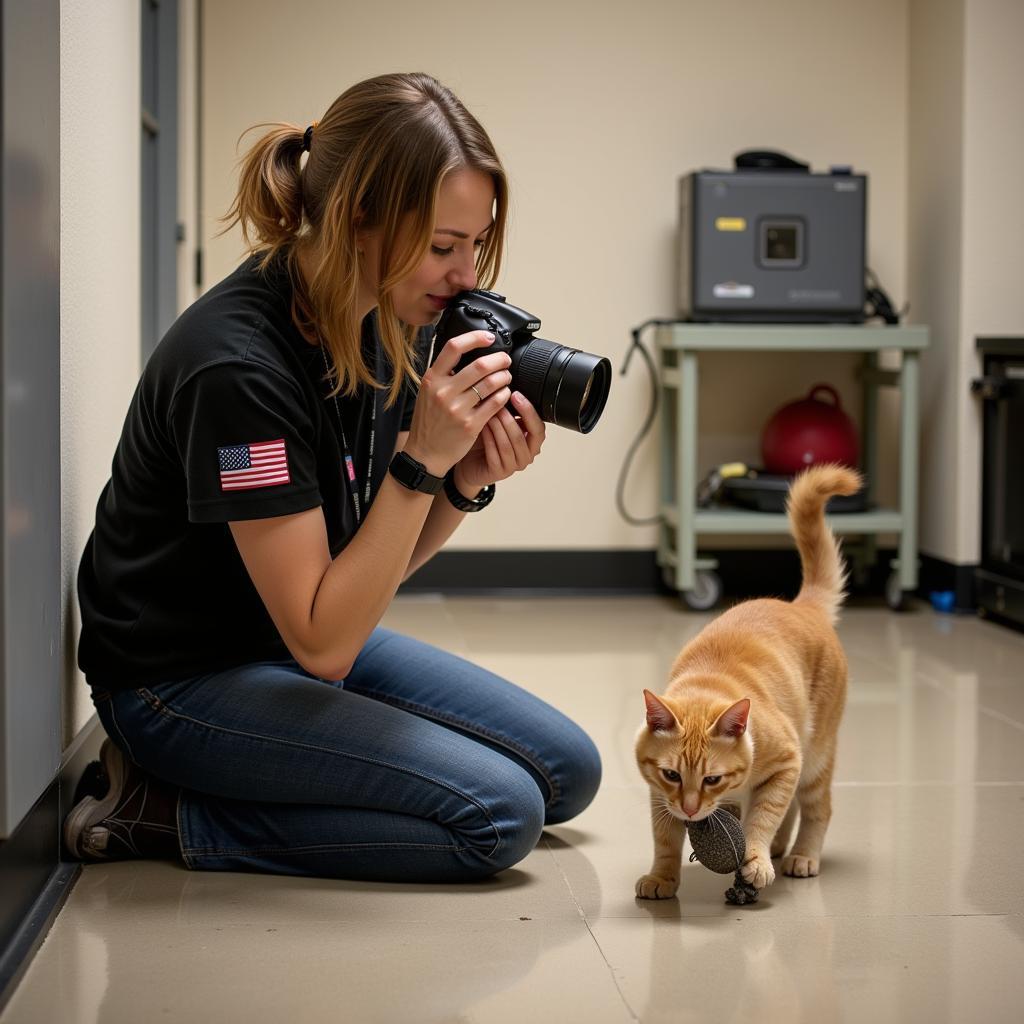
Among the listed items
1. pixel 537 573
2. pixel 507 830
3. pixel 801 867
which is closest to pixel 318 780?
pixel 507 830

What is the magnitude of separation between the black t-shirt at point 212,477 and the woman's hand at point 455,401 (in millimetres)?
131

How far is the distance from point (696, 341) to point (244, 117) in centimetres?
143

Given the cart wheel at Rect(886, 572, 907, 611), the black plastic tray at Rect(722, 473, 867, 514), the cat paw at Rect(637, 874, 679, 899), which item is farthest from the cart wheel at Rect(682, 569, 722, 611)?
the cat paw at Rect(637, 874, 679, 899)

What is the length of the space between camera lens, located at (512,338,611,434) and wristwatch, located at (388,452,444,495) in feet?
0.49

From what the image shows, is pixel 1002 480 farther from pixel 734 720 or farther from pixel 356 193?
pixel 356 193

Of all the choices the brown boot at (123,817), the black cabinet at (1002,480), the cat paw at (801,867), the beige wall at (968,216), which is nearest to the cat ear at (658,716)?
the cat paw at (801,867)

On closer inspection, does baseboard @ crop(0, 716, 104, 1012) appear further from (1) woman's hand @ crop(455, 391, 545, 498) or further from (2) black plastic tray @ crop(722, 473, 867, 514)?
(2) black plastic tray @ crop(722, 473, 867, 514)

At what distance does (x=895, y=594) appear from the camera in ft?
12.8

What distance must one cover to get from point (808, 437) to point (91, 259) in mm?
2366

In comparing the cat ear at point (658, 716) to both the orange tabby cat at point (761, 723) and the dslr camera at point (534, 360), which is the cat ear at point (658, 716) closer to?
the orange tabby cat at point (761, 723)

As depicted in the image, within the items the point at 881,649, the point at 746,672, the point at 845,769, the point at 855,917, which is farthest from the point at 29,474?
the point at 881,649

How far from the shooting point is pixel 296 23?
158 inches

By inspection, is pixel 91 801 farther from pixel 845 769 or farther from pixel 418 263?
pixel 845 769

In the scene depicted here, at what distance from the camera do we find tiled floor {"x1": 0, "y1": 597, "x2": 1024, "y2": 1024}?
1.34m
